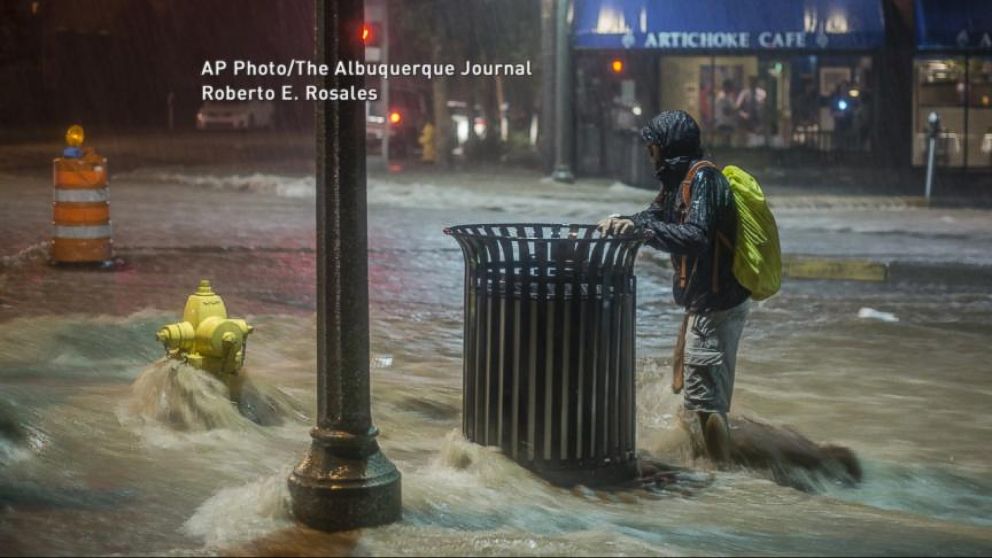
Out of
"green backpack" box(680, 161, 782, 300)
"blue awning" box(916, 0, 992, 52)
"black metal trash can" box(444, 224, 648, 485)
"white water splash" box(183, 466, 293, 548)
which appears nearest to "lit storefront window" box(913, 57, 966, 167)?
"blue awning" box(916, 0, 992, 52)

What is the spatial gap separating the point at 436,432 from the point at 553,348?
1935 millimetres

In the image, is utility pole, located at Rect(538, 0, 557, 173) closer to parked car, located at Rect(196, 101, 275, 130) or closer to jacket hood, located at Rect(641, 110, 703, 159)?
jacket hood, located at Rect(641, 110, 703, 159)

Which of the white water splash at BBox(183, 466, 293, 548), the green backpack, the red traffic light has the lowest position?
the white water splash at BBox(183, 466, 293, 548)

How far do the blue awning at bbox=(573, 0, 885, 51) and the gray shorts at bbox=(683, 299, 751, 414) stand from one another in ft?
73.1

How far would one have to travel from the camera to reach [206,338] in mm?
8172

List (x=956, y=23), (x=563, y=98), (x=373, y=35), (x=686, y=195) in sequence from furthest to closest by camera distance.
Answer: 1. (x=373, y=35)
2. (x=956, y=23)
3. (x=563, y=98)
4. (x=686, y=195)

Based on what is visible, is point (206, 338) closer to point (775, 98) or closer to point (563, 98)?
point (563, 98)

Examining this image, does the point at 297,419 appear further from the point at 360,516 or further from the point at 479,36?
the point at 479,36

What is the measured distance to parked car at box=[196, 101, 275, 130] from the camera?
5456 centimetres

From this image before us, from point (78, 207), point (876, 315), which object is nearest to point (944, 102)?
point (876, 315)

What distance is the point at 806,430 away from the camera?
9031mm

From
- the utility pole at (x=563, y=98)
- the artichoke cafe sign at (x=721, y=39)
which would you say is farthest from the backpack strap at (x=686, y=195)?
the artichoke cafe sign at (x=721, y=39)

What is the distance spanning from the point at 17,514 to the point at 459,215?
15222 mm

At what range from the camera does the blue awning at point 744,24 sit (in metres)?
29.3
